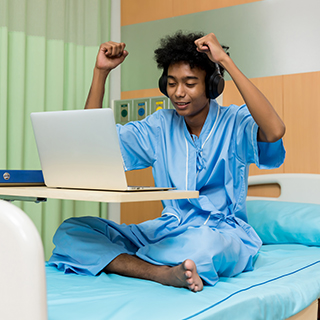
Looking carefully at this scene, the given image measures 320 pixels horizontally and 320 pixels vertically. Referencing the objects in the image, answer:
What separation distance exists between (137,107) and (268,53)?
36.6 inches

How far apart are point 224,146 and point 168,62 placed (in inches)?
16.6

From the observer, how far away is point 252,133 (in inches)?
61.2

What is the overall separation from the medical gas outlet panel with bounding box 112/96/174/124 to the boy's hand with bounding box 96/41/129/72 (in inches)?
42.2

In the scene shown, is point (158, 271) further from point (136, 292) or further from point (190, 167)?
point (190, 167)

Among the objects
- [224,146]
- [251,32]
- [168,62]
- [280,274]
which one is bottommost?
[280,274]

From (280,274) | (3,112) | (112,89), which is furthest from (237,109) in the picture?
(112,89)

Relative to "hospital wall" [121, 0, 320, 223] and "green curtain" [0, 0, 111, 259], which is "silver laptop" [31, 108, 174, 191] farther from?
"hospital wall" [121, 0, 320, 223]

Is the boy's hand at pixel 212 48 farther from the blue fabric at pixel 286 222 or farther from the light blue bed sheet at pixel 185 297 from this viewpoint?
the blue fabric at pixel 286 222

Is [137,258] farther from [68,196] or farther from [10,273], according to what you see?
[10,273]

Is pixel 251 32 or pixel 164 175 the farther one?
pixel 251 32

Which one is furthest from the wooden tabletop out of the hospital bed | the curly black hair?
the curly black hair

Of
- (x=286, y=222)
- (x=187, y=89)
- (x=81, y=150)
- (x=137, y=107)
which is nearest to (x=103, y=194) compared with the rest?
(x=81, y=150)

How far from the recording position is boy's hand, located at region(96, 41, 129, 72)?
171cm

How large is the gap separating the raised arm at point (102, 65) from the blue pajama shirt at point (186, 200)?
171 mm
